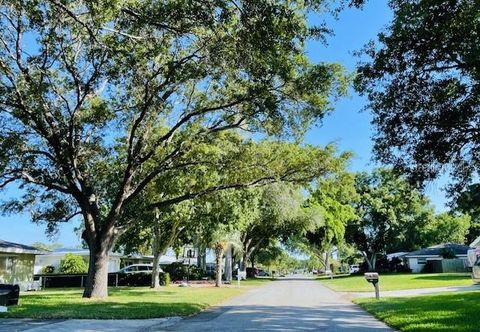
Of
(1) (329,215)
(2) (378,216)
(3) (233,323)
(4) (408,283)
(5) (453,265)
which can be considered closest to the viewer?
(3) (233,323)

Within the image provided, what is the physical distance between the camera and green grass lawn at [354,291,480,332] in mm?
11938

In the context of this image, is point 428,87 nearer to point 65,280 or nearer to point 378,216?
point 65,280

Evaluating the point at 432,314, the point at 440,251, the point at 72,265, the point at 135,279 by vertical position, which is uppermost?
the point at 440,251

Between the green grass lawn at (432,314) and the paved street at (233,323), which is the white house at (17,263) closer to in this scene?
the paved street at (233,323)

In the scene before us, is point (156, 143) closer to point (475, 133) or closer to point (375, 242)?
point (475, 133)

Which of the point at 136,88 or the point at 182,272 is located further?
the point at 182,272

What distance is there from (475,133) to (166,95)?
37.0ft

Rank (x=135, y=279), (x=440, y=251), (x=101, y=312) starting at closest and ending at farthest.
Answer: (x=101, y=312) < (x=135, y=279) < (x=440, y=251)

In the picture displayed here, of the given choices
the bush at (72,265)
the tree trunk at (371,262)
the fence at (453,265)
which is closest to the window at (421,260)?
the fence at (453,265)

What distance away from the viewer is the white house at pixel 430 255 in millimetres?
63697

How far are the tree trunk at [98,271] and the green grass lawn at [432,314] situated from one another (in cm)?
1121

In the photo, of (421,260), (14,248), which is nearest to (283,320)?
(14,248)

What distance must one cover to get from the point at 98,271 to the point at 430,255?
52.6m

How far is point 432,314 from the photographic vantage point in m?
14.4
